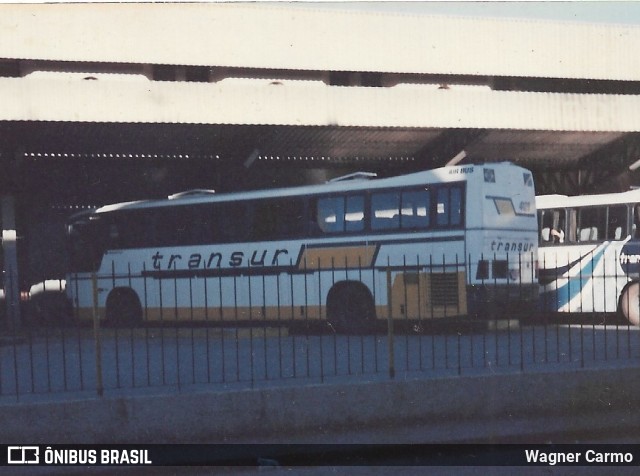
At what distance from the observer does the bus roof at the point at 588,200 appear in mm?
21812

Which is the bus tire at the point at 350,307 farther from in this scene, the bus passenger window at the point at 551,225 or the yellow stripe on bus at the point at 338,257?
the bus passenger window at the point at 551,225

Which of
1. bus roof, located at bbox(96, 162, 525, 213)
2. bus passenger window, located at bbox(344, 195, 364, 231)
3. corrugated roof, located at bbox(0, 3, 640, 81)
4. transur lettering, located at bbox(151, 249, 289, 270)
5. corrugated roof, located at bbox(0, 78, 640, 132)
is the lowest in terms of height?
transur lettering, located at bbox(151, 249, 289, 270)

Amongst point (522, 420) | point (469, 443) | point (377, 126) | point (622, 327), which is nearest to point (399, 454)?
point (469, 443)

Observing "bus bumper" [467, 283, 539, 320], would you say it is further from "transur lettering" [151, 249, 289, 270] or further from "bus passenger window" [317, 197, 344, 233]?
"transur lettering" [151, 249, 289, 270]

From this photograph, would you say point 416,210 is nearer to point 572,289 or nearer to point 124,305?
point 572,289

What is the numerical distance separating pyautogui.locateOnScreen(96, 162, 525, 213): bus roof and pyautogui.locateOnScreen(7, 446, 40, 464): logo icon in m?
12.3

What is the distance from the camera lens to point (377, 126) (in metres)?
29.5

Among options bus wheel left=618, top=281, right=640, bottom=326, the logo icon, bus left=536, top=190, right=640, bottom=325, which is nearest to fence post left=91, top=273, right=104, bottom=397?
the logo icon

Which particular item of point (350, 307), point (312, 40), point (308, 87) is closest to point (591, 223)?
point (350, 307)

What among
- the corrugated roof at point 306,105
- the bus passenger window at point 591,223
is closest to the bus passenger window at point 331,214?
the bus passenger window at point 591,223

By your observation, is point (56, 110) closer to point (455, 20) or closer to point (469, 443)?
point (455, 20)

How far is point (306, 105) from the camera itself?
28.9 m

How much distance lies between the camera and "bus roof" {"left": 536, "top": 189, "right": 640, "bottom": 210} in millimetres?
21812

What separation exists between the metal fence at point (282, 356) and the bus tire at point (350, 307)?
0.94 ft
